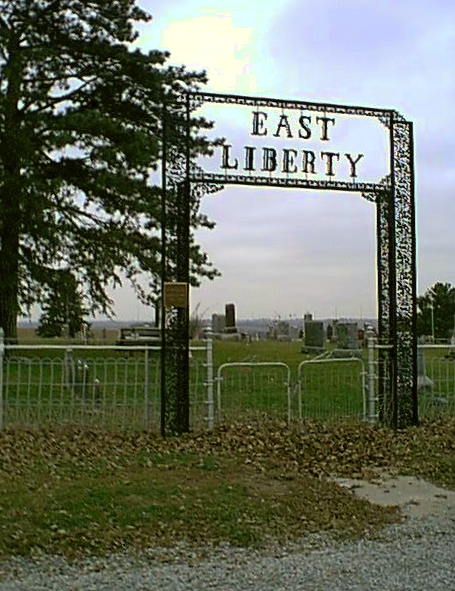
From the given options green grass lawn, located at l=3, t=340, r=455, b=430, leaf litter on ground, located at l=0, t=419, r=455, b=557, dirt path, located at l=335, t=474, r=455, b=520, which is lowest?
dirt path, located at l=335, t=474, r=455, b=520

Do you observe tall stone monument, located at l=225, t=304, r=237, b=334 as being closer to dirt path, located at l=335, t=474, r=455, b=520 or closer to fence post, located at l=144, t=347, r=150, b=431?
fence post, located at l=144, t=347, r=150, b=431

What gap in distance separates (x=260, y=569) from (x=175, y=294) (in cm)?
492

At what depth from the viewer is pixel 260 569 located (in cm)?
516

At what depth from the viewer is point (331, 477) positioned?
26.5 ft

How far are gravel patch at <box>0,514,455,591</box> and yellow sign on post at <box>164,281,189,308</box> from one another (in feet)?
14.2

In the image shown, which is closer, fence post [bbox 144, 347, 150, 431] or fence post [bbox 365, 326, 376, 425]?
fence post [bbox 144, 347, 150, 431]

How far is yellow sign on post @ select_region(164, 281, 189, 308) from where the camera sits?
382 inches

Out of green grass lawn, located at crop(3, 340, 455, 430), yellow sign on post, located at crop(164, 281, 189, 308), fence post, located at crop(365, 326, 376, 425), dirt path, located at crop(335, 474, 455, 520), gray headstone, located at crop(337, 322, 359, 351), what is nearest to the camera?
dirt path, located at crop(335, 474, 455, 520)

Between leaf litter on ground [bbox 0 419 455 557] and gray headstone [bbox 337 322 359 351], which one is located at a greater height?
gray headstone [bbox 337 322 359 351]

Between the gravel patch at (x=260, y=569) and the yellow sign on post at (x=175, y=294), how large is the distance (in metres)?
4.32

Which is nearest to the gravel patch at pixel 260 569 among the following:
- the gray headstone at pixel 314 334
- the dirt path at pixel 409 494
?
the dirt path at pixel 409 494

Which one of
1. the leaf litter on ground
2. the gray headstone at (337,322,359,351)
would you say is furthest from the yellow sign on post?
the gray headstone at (337,322,359,351)

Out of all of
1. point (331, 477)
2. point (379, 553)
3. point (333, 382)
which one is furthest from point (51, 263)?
point (379, 553)

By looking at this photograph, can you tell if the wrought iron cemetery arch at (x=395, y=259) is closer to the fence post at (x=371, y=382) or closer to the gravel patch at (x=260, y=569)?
the fence post at (x=371, y=382)
